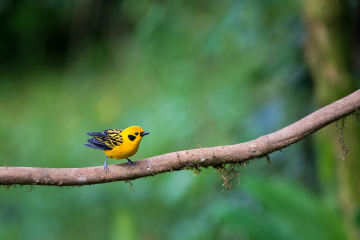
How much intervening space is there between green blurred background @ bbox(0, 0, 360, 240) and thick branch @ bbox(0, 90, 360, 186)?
147cm

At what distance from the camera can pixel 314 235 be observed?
377 centimetres

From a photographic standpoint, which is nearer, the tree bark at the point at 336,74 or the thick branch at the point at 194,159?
the thick branch at the point at 194,159

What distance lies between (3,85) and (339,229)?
10581 mm

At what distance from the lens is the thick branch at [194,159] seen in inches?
91.4

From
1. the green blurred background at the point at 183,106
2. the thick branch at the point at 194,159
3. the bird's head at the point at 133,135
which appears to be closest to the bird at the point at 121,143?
the bird's head at the point at 133,135

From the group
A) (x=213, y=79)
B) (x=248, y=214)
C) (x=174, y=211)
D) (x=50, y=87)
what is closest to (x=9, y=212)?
(x=174, y=211)

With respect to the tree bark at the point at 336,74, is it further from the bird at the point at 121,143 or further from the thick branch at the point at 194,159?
the bird at the point at 121,143

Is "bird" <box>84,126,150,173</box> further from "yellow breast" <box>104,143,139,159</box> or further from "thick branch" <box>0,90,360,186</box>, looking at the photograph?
"thick branch" <box>0,90,360,186</box>

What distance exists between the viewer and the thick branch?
2.32 metres

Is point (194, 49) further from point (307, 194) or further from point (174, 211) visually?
point (307, 194)

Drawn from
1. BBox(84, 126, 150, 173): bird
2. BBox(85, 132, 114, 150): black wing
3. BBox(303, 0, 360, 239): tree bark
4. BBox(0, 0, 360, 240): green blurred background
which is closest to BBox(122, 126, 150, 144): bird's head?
BBox(84, 126, 150, 173): bird

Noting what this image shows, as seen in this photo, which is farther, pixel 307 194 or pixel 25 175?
pixel 307 194

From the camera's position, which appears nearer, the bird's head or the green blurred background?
the bird's head

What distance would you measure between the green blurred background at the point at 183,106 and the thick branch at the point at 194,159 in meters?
1.47
